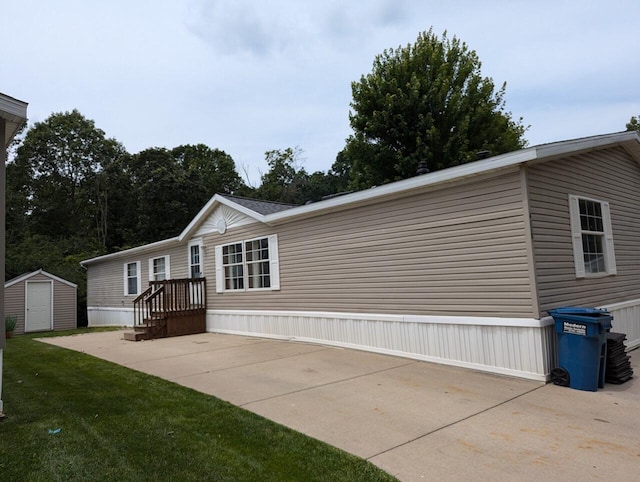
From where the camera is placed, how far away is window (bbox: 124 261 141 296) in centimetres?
1515

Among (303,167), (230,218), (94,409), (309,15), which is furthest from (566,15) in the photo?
(303,167)

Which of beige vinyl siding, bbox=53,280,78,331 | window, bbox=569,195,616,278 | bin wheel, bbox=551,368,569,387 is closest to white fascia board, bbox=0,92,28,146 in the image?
bin wheel, bbox=551,368,569,387

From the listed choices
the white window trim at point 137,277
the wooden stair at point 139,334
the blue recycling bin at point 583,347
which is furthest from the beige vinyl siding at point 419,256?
Result: the white window trim at point 137,277

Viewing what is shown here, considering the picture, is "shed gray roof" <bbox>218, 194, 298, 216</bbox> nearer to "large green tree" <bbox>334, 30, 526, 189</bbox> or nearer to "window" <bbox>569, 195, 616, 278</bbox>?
"window" <bbox>569, 195, 616, 278</bbox>

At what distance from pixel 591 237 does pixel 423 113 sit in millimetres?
12411

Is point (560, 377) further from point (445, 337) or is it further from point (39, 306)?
point (39, 306)

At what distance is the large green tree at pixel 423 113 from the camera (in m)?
17.5

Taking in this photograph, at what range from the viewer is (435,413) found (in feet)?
13.3

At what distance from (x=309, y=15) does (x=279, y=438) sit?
819cm

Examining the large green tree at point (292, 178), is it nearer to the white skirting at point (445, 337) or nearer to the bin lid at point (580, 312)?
the white skirting at point (445, 337)

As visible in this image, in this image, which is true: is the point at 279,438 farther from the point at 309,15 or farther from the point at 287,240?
the point at 309,15

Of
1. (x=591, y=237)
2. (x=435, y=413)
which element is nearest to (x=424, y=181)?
(x=591, y=237)

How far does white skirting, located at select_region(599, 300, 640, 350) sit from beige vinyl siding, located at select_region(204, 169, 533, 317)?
2.42m

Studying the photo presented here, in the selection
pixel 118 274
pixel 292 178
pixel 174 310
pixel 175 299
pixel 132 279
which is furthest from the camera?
pixel 292 178
